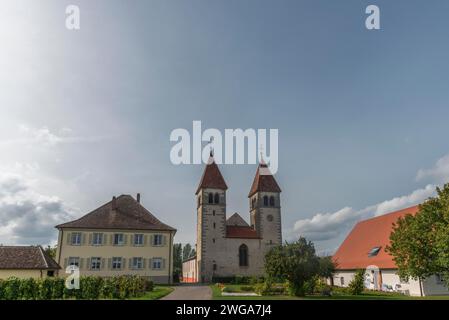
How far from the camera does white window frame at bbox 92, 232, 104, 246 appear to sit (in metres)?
40.7

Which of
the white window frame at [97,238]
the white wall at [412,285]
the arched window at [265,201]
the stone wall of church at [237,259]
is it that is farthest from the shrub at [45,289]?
the arched window at [265,201]

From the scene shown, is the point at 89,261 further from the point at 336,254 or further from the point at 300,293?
the point at 336,254

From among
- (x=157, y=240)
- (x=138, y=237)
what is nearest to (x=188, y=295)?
(x=157, y=240)

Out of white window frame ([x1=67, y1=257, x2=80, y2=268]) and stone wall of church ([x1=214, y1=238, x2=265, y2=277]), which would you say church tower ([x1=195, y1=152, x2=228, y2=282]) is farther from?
white window frame ([x1=67, y1=257, x2=80, y2=268])

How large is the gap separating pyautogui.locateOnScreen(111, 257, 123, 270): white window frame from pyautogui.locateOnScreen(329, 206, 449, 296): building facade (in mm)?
24126

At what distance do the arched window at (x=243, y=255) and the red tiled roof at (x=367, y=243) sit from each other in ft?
41.7

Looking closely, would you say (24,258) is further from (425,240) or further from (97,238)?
(425,240)

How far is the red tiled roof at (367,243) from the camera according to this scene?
35.6m

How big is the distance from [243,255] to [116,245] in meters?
19.3

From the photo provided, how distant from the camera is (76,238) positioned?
40.6 m

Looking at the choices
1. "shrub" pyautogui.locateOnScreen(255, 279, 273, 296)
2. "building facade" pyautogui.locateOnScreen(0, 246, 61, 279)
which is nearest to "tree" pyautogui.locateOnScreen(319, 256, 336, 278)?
"shrub" pyautogui.locateOnScreen(255, 279, 273, 296)

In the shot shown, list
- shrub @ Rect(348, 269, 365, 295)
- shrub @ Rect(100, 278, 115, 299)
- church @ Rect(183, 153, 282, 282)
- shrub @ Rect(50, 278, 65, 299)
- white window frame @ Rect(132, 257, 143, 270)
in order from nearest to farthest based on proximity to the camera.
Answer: shrub @ Rect(50, 278, 65, 299) → shrub @ Rect(100, 278, 115, 299) → shrub @ Rect(348, 269, 365, 295) → white window frame @ Rect(132, 257, 143, 270) → church @ Rect(183, 153, 282, 282)
